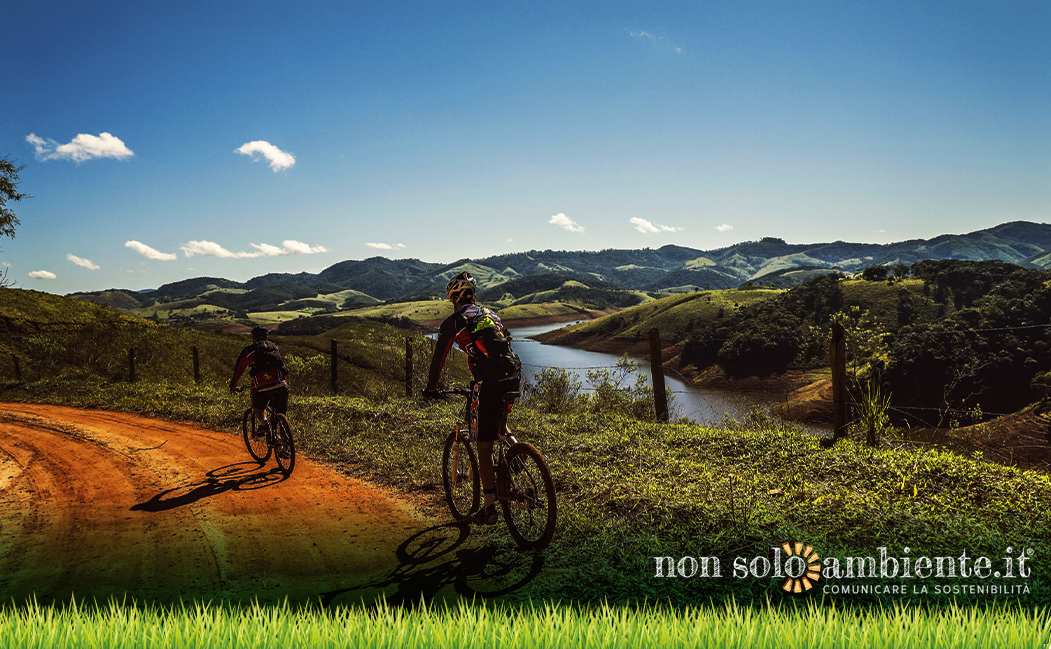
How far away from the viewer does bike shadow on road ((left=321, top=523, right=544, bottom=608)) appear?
4133 mm

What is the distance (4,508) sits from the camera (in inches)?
259

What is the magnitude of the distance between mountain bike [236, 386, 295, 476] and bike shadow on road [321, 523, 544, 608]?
361cm

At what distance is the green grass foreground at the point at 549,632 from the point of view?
2568 millimetres

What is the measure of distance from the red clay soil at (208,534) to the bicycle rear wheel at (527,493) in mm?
592

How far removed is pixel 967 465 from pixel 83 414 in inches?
745

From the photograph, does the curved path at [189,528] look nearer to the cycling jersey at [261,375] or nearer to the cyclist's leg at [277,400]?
the cyclist's leg at [277,400]

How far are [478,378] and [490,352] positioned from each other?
337mm

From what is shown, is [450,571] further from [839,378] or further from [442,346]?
[839,378]

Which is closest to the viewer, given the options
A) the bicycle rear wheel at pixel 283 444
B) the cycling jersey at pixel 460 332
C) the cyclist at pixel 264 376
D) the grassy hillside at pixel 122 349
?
the cycling jersey at pixel 460 332

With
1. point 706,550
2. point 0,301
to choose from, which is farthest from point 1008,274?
point 0,301

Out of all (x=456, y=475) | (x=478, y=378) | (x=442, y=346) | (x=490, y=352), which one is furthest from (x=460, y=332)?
(x=456, y=475)

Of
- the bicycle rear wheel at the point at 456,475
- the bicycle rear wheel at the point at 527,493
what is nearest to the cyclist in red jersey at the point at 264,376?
the bicycle rear wheel at the point at 456,475

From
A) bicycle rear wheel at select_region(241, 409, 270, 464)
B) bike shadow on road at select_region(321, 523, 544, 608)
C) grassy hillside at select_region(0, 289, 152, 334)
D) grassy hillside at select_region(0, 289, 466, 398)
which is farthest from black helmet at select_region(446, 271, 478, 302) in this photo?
grassy hillside at select_region(0, 289, 152, 334)

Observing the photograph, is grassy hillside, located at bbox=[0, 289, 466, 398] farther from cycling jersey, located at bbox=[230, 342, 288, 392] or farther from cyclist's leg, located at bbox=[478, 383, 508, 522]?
cyclist's leg, located at bbox=[478, 383, 508, 522]
